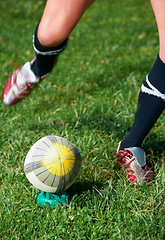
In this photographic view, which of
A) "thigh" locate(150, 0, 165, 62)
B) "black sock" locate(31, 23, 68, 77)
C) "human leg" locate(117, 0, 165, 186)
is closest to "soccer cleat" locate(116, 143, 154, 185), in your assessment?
"human leg" locate(117, 0, 165, 186)

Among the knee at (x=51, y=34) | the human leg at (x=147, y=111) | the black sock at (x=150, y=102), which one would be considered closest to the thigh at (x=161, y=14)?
the human leg at (x=147, y=111)

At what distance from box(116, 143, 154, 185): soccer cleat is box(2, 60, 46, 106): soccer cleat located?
1088 mm

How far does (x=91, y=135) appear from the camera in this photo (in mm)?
3154

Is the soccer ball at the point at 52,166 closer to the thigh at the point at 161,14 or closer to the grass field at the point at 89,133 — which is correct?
the grass field at the point at 89,133

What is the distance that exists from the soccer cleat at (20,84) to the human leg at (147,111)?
104 centimetres

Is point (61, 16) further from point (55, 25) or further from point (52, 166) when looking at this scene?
point (52, 166)

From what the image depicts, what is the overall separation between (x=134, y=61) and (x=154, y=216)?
3.14 meters

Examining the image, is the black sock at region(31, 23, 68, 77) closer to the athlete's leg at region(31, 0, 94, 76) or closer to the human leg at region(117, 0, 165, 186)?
the athlete's leg at region(31, 0, 94, 76)

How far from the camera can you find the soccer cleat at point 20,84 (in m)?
3.13

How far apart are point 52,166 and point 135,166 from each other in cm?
80

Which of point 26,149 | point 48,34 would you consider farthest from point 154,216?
point 48,34

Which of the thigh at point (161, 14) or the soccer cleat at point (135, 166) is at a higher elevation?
the thigh at point (161, 14)

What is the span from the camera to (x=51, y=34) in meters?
2.59

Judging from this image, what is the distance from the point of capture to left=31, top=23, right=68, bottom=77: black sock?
282 cm
